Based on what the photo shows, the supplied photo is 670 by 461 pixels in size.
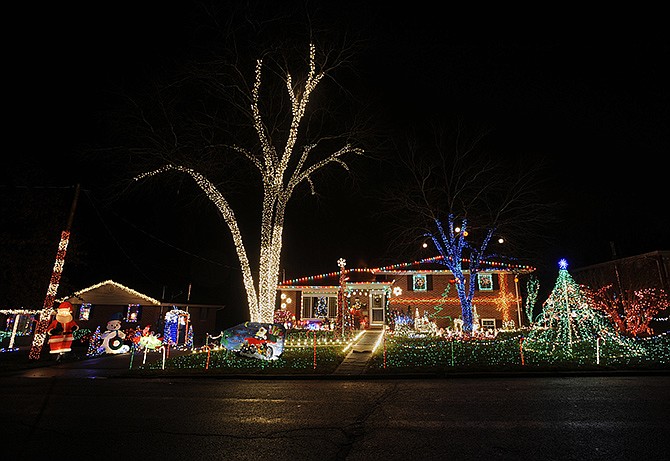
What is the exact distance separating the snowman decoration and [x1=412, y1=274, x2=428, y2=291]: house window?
735 inches

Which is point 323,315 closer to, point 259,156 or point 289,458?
point 259,156

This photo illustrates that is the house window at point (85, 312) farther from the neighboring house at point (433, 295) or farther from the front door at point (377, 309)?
the front door at point (377, 309)

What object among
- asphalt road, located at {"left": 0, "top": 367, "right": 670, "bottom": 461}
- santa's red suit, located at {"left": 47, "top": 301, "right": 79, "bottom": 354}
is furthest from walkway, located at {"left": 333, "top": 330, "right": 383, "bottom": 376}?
santa's red suit, located at {"left": 47, "top": 301, "right": 79, "bottom": 354}

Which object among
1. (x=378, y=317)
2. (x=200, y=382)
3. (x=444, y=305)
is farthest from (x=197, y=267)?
(x=200, y=382)

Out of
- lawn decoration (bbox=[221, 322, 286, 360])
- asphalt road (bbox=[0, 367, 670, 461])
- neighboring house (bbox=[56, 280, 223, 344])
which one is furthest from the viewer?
neighboring house (bbox=[56, 280, 223, 344])

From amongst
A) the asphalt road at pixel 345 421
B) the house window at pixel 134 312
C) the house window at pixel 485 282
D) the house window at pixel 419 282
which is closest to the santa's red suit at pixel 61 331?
the asphalt road at pixel 345 421

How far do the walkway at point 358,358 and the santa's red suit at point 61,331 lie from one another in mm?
11990

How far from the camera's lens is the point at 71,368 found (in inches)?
559

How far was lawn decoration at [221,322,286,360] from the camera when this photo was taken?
534 inches

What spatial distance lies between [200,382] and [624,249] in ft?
117

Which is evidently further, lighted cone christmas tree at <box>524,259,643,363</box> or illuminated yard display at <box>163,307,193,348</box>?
illuminated yard display at <box>163,307,193,348</box>

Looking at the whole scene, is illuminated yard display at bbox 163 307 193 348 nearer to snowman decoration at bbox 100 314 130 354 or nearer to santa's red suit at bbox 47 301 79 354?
snowman decoration at bbox 100 314 130 354

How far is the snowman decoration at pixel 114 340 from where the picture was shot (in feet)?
57.1

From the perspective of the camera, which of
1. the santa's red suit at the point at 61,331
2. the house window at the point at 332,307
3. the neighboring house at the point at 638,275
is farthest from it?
the house window at the point at 332,307
